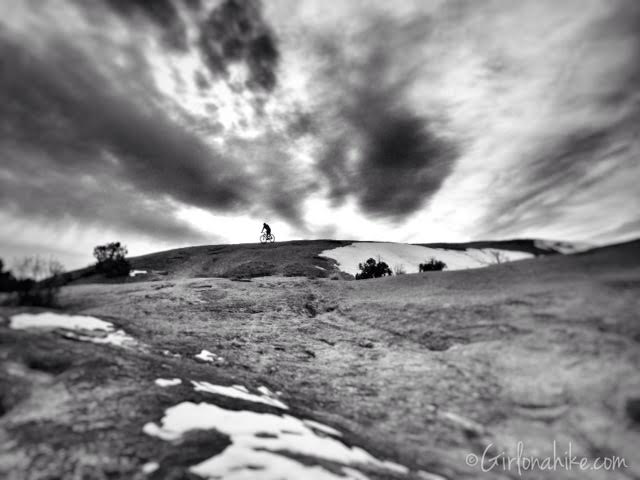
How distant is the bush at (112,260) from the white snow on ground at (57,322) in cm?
1425

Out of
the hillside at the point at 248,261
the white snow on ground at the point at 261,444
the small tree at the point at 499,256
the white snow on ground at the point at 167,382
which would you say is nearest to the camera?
the white snow on ground at the point at 261,444

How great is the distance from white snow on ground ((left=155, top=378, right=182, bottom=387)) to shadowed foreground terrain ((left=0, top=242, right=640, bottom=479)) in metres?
0.15

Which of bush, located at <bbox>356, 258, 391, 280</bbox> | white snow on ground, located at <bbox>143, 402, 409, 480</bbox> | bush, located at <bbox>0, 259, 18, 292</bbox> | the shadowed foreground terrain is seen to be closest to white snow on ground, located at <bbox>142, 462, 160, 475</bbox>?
the shadowed foreground terrain

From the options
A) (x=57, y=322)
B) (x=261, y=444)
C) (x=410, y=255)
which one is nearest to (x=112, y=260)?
(x=57, y=322)

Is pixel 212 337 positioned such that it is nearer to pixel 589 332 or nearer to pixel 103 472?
pixel 103 472

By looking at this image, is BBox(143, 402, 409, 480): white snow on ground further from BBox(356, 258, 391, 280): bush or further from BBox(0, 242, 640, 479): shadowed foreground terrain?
BBox(356, 258, 391, 280): bush

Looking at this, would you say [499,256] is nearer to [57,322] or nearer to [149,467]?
[149,467]

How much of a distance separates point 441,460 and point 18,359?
27.4 ft

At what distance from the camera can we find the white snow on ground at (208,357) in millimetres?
8414

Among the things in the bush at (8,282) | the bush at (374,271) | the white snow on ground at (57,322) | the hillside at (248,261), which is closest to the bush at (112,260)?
the hillside at (248,261)

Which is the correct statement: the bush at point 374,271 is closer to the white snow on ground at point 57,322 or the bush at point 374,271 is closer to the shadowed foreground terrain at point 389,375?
the shadowed foreground terrain at point 389,375

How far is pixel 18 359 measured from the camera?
19.1ft

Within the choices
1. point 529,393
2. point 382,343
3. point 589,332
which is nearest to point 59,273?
point 382,343

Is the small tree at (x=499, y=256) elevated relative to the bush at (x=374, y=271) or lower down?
elevated
